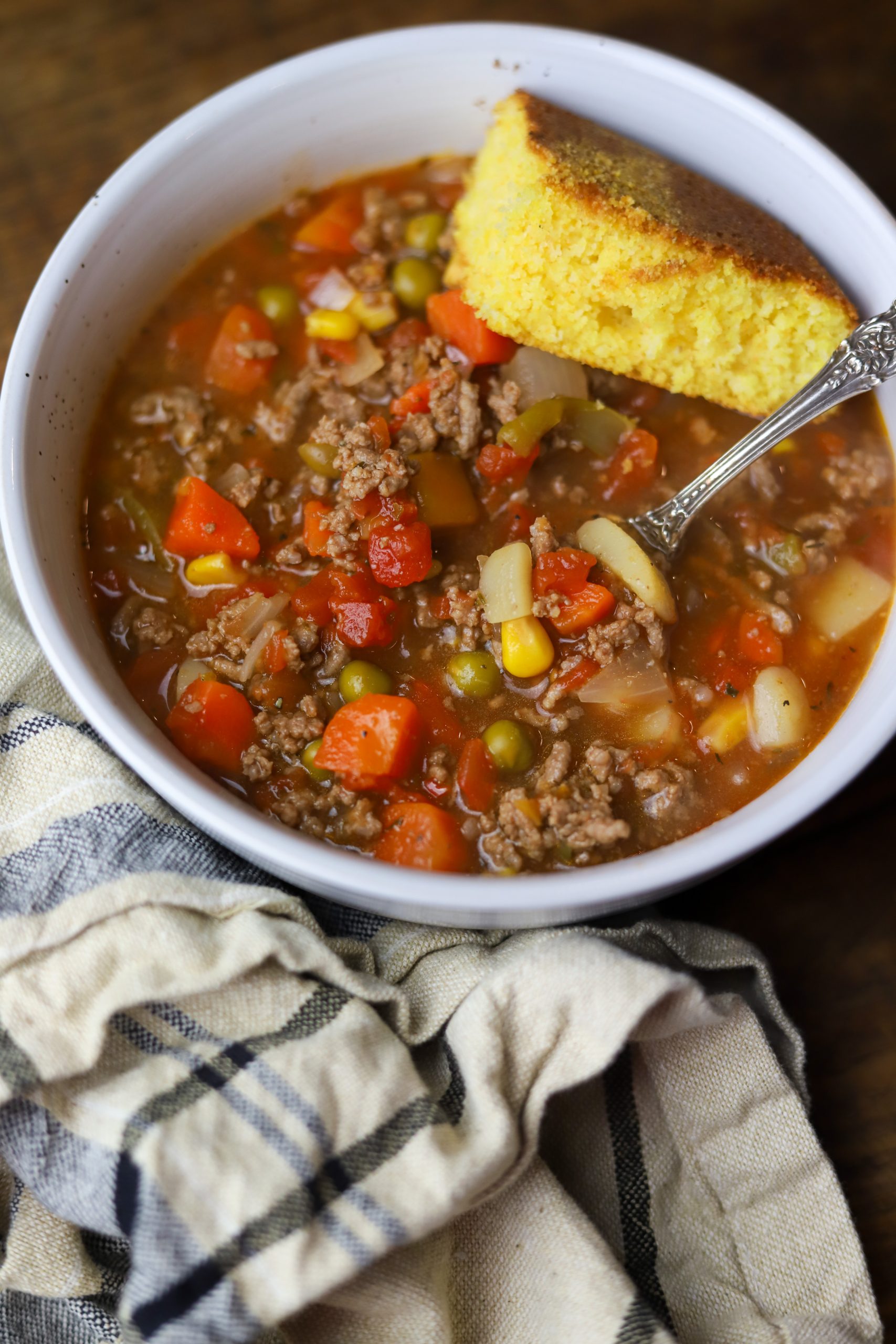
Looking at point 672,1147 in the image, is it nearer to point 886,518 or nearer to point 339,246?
point 886,518

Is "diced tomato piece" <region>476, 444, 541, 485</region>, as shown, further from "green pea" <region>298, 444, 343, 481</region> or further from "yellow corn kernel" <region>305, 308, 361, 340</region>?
"yellow corn kernel" <region>305, 308, 361, 340</region>

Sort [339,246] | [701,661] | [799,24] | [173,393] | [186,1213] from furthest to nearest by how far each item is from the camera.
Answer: [799,24] → [339,246] → [173,393] → [701,661] → [186,1213]

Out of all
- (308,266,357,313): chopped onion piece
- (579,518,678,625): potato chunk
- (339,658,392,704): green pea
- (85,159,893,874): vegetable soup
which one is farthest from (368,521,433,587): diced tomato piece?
(308,266,357,313): chopped onion piece

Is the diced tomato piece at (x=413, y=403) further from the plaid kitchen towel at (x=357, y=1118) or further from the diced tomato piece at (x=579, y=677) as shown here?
the plaid kitchen towel at (x=357, y=1118)

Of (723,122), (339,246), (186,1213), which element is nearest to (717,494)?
(723,122)

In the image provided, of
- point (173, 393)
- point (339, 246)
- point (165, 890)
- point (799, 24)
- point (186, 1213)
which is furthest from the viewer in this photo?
point (799, 24)

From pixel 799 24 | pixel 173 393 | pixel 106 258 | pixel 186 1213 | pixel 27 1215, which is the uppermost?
pixel 799 24
